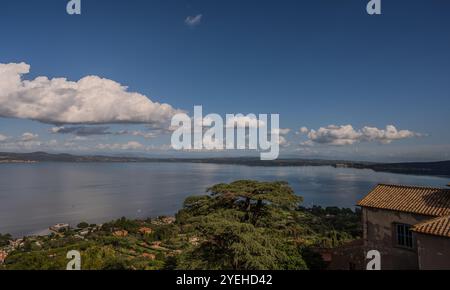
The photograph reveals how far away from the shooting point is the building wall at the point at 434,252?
30.9ft

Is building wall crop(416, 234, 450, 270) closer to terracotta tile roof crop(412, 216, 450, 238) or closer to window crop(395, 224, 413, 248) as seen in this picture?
terracotta tile roof crop(412, 216, 450, 238)

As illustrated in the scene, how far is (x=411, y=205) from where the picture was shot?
12.4 metres

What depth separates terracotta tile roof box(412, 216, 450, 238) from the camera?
9.45 m

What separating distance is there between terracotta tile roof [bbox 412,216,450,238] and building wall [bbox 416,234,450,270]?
0.53 ft

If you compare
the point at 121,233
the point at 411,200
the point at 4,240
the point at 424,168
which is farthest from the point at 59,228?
the point at 424,168

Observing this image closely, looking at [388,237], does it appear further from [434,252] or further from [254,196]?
[254,196]

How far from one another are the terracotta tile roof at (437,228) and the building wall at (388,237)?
5.88ft

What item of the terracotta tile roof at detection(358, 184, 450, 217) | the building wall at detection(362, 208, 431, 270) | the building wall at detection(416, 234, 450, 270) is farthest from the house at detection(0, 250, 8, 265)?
the building wall at detection(416, 234, 450, 270)

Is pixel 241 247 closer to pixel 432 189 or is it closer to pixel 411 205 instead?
pixel 411 205

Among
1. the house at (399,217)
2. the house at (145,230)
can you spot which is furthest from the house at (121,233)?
the house at (399,217)

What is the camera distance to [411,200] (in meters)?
12.6

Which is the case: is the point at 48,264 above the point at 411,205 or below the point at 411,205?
below

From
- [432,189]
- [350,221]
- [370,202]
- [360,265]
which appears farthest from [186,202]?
[350,221]

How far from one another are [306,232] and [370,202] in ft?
11.8
